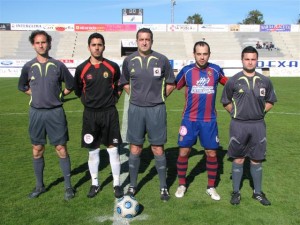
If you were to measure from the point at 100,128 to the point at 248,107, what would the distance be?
1.94 m

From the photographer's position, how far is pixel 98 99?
4.38 m

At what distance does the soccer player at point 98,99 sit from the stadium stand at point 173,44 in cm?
3546

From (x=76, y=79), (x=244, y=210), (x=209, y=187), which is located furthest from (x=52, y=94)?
(x=244, y=210)

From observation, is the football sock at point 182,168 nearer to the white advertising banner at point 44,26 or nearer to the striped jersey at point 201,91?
the striped jersey at point 201,91

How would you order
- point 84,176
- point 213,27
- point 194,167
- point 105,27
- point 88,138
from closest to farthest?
1. point 88,138
2. point 84,176
3. point 194,167
4. point 105,27
5. point 213,27

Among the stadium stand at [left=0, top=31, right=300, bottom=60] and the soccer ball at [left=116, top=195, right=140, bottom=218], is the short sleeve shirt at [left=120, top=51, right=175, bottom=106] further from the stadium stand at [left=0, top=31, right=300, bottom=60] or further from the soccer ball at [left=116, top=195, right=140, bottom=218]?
the stadium stand at [left=0, top=31, right=300, bottom=60]

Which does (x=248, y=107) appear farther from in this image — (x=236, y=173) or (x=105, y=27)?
(x=105, y=27)

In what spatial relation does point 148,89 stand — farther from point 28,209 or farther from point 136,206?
point 28,209

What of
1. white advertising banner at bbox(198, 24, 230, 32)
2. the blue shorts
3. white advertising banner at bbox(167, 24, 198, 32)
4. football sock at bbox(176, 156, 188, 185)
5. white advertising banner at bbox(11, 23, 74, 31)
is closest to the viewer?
the blue shorts

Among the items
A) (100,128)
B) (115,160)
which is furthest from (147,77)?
(115,160)

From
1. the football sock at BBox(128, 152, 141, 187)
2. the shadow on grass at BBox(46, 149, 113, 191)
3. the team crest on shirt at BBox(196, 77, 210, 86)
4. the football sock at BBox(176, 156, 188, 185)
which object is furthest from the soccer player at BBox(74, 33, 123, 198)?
the team crest on shirt at BBox(196, 77, 210, 86)

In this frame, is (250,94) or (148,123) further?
(148,123)

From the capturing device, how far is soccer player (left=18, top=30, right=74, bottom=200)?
14.0 ft

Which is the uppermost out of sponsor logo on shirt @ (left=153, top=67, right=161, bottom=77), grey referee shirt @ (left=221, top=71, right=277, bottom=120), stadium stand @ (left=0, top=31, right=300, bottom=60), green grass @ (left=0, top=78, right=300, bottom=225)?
stadium stand @ (left=0, top=31, right=300, bottom=60)
